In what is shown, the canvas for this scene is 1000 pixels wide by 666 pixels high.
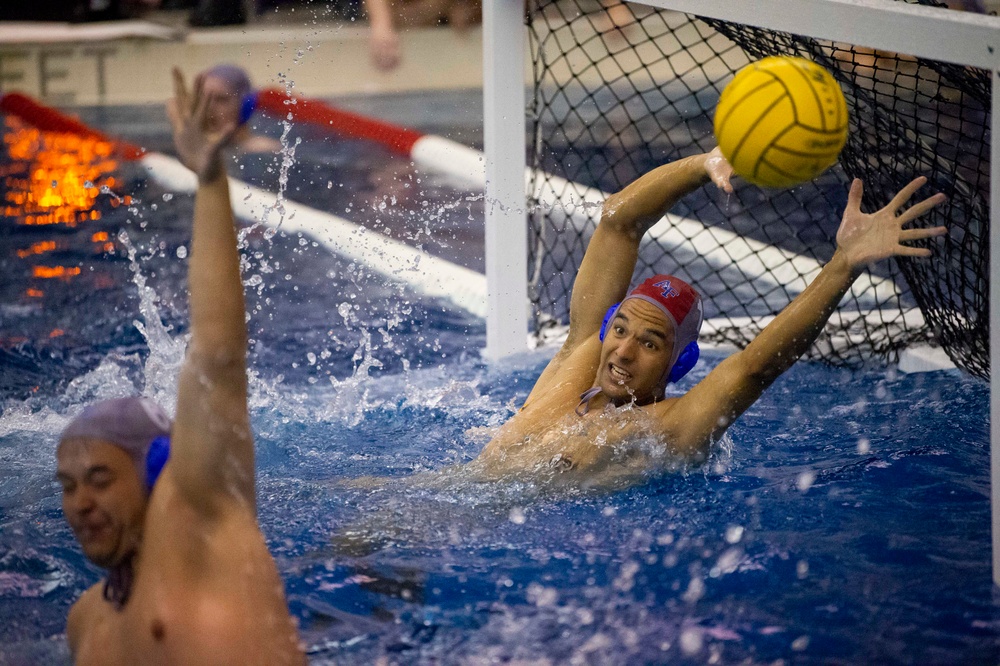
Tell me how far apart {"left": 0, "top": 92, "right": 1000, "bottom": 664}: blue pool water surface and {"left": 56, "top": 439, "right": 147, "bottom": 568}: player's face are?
0.67m

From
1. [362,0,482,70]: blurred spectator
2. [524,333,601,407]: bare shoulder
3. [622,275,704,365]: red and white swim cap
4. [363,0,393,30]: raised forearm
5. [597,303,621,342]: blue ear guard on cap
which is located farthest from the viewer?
[362,0,482,70]: blurred spectator

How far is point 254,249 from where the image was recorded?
601cm

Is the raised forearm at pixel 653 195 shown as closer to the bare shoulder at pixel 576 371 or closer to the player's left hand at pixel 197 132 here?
the bare shoulder at pixel 576 371

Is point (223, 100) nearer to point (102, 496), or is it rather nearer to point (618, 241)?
point (102, 496)

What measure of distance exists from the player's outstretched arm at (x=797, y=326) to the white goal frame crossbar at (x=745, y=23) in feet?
0.78

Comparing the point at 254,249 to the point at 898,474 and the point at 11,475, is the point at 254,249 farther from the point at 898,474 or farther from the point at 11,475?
the point at 898,474

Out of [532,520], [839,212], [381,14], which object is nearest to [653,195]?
[532,520]

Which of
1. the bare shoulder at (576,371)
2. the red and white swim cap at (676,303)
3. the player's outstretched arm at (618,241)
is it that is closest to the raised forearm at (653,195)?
the player's outstretched arm at (618,241)

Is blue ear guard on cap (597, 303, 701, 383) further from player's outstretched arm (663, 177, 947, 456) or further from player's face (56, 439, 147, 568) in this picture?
player's face (56, 439, 147, 568)

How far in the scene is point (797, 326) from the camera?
248 cm

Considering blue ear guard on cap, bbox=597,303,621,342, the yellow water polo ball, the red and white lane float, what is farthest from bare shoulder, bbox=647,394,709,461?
the red and white lane float

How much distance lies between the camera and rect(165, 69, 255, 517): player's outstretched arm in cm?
164

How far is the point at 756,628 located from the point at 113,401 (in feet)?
4.61

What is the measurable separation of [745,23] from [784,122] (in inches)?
16.9
